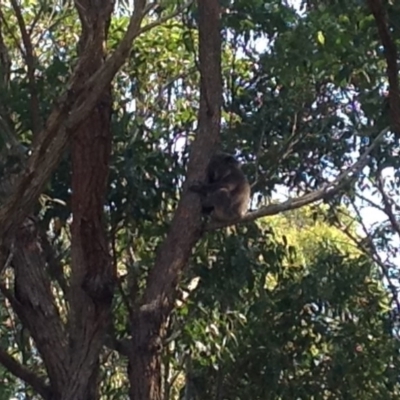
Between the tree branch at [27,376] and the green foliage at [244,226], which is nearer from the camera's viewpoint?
the tree branch at [27,376]

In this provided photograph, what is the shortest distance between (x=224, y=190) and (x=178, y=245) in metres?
1.50

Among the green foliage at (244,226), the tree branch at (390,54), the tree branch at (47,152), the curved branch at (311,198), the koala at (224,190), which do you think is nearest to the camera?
the tree branch at (390,54)

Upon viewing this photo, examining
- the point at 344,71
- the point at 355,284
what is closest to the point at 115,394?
the point at 355,284

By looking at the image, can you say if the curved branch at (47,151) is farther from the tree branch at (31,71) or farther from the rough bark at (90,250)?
the rough bark at (90,250)

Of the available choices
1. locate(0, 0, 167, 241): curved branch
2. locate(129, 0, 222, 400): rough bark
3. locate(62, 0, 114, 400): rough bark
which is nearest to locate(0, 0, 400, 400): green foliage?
locate(129, 0, 222, 400): rough bark

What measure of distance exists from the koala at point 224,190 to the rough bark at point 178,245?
0.16 metres

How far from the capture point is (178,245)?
6.10 m

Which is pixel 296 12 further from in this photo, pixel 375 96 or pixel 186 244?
pixel 186 244

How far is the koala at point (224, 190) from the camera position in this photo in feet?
21.7

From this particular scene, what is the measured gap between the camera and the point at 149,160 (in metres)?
6.99

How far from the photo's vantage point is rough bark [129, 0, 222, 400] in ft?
19.7

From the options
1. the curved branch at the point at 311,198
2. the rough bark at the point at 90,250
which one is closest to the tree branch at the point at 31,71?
the rough bark at the point at 90,250

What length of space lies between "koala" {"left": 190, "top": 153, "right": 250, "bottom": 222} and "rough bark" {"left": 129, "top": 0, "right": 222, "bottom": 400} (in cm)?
16

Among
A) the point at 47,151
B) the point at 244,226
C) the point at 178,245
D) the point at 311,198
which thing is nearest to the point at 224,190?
the point at 244,226
